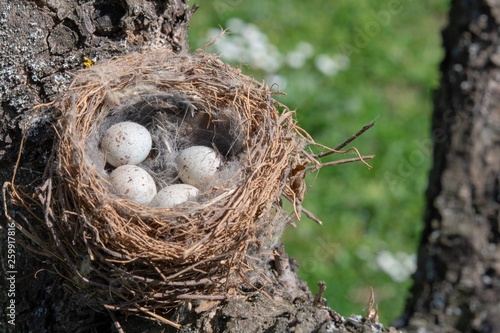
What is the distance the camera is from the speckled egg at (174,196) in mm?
2199

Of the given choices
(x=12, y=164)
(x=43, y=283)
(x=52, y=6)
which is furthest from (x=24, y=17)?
(x=43, y=283)

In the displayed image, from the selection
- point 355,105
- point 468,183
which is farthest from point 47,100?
point 355,105

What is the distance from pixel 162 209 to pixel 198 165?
0.44m

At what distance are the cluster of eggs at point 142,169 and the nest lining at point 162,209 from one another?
71mm

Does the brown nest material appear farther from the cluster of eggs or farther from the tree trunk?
the tree trunk

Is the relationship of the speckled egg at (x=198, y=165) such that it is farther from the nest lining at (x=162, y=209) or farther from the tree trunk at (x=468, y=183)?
the tree trunk at (x=468, y=183)

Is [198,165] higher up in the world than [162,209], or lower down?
higher up

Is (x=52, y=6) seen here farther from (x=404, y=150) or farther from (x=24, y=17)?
(x=404, y=150)

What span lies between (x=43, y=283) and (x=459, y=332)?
1248 mm

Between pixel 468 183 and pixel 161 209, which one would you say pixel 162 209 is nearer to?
pixel 161 209

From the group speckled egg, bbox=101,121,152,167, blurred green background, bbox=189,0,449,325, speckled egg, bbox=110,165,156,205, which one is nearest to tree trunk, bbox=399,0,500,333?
speckled egg, bbox=110,165,156,205

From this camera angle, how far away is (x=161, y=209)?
2010 millimetres

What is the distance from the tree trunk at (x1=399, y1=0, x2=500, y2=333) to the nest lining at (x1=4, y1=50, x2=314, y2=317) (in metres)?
0.63

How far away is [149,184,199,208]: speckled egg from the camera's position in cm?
220
